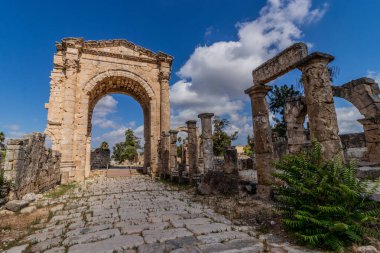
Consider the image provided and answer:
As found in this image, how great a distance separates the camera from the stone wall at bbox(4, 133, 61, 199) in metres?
6.62

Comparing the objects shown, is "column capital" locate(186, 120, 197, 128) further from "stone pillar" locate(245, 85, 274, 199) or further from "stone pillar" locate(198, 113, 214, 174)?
"stone pillar" locate(245, 85, 274, 199)

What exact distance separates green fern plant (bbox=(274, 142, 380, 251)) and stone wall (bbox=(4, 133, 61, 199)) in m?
7.24

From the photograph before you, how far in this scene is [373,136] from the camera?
9.33 m

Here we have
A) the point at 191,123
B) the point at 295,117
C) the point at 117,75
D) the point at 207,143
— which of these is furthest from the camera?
the point at 117,75

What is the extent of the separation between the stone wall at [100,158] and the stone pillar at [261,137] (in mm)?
24396

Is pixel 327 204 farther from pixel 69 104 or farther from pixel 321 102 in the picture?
pixel 69 104

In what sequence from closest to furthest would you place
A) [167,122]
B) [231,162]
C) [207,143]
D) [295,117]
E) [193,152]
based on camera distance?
[231,162]
[207,143]
[193,152]
[295,117]
[167,122]

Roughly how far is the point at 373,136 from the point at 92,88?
15.7 m

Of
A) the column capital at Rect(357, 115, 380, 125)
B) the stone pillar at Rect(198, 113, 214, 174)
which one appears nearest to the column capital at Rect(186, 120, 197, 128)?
the stone pillar at Rect(198, 113, 214, 174)

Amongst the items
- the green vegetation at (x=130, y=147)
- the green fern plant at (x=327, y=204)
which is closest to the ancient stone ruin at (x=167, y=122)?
the green fern plant at (x=327, y=204)

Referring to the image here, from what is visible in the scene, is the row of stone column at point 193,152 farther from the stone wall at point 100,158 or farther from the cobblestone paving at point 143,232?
the stone wall at point 100,158

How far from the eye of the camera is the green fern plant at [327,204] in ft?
9.33

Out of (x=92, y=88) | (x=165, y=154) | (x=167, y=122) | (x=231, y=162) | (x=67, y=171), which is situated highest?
(x=92, y=88)

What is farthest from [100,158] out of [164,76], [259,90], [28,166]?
[259,90]
